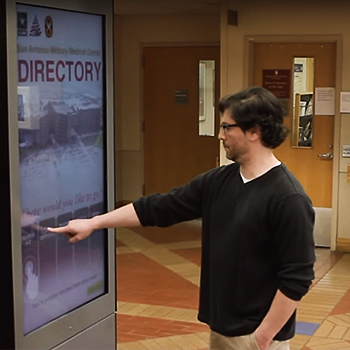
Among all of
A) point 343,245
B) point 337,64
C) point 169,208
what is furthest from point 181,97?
point 169,208

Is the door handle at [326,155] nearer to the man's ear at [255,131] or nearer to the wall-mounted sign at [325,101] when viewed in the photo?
the wall-mounted sign at [325,101]

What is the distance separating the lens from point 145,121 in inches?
390

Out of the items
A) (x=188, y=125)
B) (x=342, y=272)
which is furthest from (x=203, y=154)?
(x=342, y=272)

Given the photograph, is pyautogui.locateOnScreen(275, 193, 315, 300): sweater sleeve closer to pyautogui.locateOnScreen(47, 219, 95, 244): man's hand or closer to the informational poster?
pyautogui.locateOnScreen(47, 219, 95, 244): man's hand

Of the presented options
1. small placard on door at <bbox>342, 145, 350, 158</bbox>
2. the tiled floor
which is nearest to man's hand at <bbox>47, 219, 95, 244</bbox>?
the tiled floor

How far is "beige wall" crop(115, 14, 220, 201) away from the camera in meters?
9.43

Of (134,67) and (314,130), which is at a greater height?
(134,67)

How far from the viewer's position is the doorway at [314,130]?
774cm

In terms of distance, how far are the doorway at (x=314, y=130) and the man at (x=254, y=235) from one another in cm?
539

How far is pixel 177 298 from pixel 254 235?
3.62 meters

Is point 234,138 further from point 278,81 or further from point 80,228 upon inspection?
point 278,81

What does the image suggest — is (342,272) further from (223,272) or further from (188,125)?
(223,272)

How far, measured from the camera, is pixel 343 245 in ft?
25.1

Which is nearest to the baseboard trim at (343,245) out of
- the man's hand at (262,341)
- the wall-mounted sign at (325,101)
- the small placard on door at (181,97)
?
the wall-mounted sign at (325,101)
